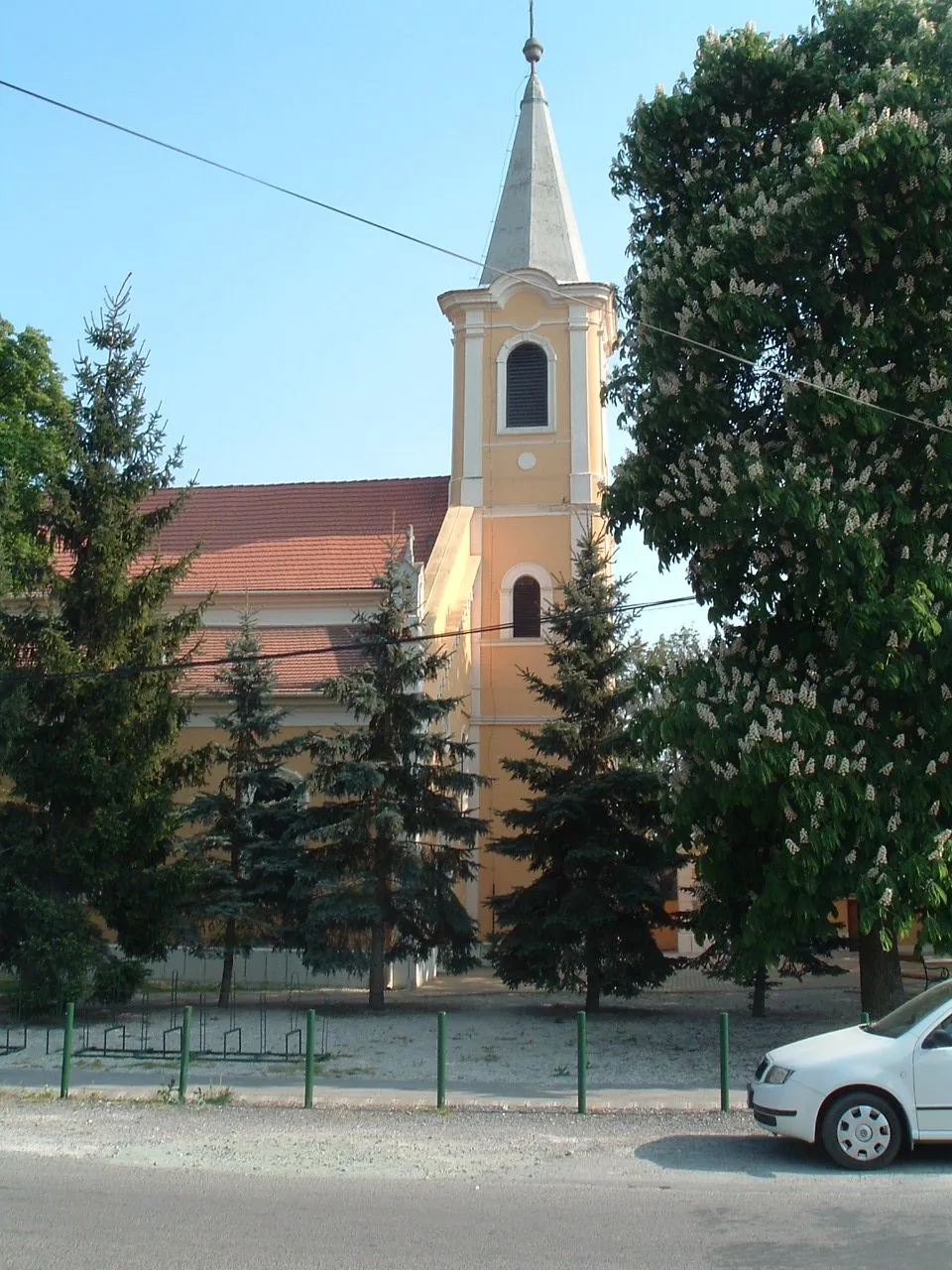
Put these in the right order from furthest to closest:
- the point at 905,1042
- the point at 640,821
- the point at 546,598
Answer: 1. the point at 546,598
2. the point at 640,821
3. the point at 905,1042

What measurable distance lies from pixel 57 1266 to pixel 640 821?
13958 mm

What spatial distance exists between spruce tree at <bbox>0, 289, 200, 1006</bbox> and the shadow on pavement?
10270 mm

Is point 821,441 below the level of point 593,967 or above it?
above

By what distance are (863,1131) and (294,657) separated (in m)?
18.1

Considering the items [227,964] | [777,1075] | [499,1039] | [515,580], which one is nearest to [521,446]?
[515,580]

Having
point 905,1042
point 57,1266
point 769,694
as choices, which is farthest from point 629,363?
point 57,1266

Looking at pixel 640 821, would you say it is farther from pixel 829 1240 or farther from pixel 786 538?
pixel 829 1240

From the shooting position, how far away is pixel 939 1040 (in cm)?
994

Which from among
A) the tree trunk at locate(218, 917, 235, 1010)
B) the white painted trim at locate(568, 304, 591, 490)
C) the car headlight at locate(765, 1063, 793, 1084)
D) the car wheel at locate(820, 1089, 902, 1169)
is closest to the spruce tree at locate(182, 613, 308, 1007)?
the tree trunk at locate(218, 917, 235, 1010)

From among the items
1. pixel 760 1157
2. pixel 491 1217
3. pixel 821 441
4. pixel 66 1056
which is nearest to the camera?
pixel 491 1217

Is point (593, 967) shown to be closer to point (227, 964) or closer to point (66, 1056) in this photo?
point (227, 964)

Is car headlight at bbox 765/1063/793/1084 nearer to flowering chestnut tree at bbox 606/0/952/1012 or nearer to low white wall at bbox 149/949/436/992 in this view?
flowering chestnut tree at bbox 606/0/952/1012

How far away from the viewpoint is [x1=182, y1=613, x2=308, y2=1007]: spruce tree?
20406 millimetres

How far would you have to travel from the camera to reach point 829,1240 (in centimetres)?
773
